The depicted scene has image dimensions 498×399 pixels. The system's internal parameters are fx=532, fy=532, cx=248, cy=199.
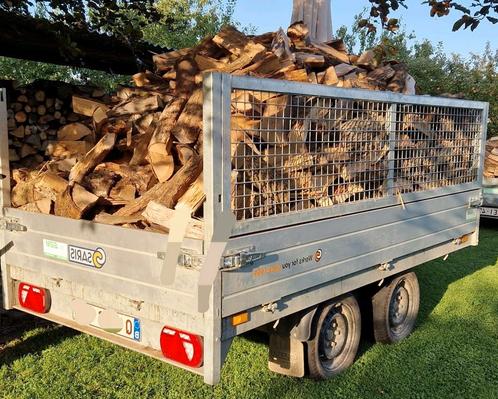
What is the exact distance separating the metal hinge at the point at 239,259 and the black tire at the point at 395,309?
1.90 m

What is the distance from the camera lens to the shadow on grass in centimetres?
412

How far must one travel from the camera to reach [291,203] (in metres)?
3.04

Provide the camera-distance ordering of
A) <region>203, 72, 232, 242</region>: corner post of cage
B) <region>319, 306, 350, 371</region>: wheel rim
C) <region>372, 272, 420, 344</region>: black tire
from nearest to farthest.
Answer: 1. <region>203, 72, 232, 242</region>: corner post of cage
2. <region>319, 306, 350, 371</region>: wheel rim
3. <region>372, 272, 420, 344</region>: black tire

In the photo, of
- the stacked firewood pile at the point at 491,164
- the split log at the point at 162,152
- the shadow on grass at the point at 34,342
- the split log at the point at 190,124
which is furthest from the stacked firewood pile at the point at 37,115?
the stacked firewood pile at the point at 491,164

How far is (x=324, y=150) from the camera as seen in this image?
10.7ft

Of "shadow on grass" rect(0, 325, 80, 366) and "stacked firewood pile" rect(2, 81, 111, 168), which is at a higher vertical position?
"stacked firewood pile" rect(2, 81, 111, 168)

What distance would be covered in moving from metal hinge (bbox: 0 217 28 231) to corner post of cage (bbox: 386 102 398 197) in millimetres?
2435

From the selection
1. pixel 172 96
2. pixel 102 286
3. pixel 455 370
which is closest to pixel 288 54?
pixel 172 96

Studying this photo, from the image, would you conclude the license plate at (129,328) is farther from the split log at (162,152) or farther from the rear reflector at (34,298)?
the split log at (162,152)

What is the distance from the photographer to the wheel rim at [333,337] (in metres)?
3.68

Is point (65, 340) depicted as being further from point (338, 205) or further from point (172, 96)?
point (338, 205)

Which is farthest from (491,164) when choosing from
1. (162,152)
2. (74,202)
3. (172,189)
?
(74,202)

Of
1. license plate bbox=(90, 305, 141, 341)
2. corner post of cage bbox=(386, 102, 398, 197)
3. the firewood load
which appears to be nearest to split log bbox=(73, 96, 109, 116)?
the firewood load

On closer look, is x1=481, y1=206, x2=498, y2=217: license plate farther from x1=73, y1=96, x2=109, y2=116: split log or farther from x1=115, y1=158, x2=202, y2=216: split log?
x1=115, y1=158, x2=202, y2=216: split log
